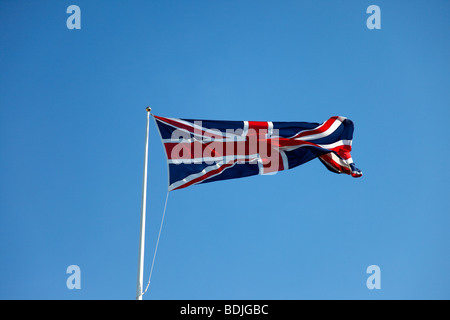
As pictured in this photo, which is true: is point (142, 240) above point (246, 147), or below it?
below

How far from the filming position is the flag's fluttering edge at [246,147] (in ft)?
56.9

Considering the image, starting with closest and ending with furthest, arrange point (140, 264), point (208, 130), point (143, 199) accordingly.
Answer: point (140, 264), point (143, 199), point (208, 130)

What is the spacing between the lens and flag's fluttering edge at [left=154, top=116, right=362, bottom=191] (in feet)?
56.9

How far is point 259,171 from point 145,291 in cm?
595

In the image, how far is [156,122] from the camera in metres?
17.5

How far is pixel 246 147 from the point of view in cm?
1869

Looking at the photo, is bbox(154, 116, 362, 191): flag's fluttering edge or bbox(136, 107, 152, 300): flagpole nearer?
bbox(136, 107, 152, 300): flagpole

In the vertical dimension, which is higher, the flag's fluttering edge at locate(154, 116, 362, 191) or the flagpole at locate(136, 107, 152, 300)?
the flag's fluttering edge at locate(154, 116, 362, 191)

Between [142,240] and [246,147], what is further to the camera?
[246,147]

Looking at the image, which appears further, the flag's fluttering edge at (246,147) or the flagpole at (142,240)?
the flag's fluttering edge at (246,147)

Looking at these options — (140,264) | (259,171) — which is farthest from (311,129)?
(140,264)

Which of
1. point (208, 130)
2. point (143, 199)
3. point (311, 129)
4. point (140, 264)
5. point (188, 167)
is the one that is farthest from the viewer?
point (311, 129)

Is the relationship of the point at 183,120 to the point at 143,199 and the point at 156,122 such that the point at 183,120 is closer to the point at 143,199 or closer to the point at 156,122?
the point at 156,122

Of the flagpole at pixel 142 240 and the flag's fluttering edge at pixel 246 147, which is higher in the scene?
the flag's fluttering edge at pixel 246 147
